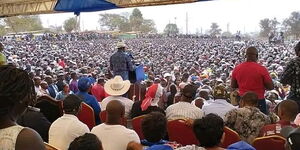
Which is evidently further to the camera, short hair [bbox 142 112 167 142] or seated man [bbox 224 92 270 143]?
seated man [bbox 224 92 270 143]

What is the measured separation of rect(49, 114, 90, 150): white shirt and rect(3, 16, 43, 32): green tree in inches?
1613

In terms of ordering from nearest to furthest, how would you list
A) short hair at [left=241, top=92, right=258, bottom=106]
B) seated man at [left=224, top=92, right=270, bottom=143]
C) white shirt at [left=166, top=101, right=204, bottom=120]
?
seated man at [left=224, top=92, right=270, bottom=143] < short hair at [left=241, top=92, right=258, bottom=106] < white shirt at [left=166, top=101, right=204, bottom=120]

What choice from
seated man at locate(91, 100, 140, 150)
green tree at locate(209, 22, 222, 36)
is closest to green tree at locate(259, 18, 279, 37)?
green tree at locate(209, 22, 222, 36)

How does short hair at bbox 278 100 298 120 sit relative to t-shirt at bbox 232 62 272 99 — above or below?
below

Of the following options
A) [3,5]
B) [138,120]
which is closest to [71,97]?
[138,120]

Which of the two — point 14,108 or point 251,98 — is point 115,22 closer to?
point 251,98

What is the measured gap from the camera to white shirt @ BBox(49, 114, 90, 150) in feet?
10.8

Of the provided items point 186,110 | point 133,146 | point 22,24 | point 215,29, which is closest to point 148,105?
point 186,110

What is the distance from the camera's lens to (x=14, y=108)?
165 centimetres

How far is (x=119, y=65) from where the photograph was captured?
7418 millimetres

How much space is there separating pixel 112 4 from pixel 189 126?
3.90 meters

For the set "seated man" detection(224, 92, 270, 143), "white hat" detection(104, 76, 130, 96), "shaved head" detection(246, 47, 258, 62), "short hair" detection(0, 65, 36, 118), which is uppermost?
"short hair" detection(0, 65, 36, 118)

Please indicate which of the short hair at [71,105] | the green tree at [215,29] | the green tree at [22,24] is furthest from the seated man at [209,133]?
the green tree at [215,29]

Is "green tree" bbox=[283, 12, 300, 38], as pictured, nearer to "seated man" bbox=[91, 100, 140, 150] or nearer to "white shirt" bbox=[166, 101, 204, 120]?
"white shirt" bbox=[166, 101, 204, 120]
